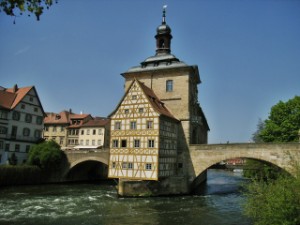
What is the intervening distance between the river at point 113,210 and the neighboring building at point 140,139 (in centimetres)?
276

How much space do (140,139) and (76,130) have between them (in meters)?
33.0

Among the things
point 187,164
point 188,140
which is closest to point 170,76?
point 188,140

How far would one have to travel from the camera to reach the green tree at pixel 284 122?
32.4m

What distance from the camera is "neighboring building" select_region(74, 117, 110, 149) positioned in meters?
55.9

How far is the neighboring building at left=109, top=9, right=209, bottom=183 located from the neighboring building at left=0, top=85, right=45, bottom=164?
1578 centimetres

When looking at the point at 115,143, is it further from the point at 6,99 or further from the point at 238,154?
the point at 6,99

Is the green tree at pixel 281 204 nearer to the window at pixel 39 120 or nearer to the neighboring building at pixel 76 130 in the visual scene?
the window at pixel 39 120

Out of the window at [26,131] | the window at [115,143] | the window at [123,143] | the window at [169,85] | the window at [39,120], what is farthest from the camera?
the window at [39,120]

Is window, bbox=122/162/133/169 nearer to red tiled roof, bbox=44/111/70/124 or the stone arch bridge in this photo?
the stone arch bridge

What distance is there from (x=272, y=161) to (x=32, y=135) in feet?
107

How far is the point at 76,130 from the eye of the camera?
57.5 meters

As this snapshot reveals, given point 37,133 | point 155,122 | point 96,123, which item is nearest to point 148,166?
point 155,122

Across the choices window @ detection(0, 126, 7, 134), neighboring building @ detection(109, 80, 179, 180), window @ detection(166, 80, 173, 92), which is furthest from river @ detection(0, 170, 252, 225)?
window @ detection(166, 80, 173, 92)

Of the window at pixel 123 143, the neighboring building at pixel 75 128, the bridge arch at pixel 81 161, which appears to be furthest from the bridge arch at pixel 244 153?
the neighboring building at pixel 75 128
